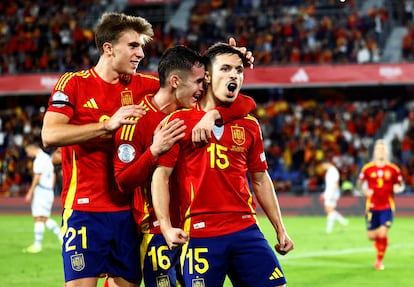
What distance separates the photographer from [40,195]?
16734mm

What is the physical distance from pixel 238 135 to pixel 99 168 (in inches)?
42.8

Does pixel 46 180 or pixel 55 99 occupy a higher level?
pixel 55 99

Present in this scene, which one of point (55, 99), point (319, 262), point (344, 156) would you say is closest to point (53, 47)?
point (344, 156)

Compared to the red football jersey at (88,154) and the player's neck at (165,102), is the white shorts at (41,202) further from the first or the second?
the player's neck at (165,102)

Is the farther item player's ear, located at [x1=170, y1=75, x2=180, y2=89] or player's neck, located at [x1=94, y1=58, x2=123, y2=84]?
player's neck, located at [x1=94, y1=58, x2=123, y2=84]

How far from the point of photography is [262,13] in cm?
3369

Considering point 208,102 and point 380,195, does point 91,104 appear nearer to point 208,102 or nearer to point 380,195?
point 208,102

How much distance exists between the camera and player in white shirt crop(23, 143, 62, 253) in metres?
16.5

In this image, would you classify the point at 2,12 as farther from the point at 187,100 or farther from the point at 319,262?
the point at 187,100

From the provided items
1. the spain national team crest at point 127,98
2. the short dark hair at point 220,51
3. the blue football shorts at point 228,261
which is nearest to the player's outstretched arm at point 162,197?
the blue football shorts at point 228,261

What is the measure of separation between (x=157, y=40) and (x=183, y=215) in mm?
28860

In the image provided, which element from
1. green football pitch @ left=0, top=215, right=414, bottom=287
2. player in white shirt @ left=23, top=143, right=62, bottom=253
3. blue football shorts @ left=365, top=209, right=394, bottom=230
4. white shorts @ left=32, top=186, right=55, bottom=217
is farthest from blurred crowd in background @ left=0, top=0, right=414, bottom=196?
blue football shorts @ left=365, top=209, right=394, bottom=230

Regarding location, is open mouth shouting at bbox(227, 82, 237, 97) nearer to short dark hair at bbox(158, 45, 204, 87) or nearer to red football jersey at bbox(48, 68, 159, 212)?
short dark hair at bbox(158, 45, 204, 87)

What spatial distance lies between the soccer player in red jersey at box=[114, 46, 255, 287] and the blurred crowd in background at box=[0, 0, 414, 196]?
Answer: 22574 mm
